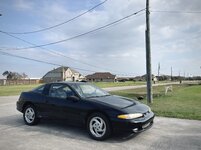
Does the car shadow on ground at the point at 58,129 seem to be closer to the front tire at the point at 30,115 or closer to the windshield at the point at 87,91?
the front tire at the point at 30,115

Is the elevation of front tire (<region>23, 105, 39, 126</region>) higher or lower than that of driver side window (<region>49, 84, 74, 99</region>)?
lower

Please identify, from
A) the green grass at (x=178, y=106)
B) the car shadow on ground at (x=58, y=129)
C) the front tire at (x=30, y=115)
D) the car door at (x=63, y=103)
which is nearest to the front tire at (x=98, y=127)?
the car shadow on ground at (x=58, y=129)

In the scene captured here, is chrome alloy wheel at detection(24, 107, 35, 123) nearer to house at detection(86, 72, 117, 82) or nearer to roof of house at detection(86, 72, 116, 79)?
house at detection(86, 72, 117, 82)

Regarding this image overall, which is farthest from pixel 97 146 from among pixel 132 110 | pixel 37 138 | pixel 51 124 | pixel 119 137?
pixel 51 124

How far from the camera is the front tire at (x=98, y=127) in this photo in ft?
18.8

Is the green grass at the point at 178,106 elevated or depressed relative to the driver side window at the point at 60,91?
depressed

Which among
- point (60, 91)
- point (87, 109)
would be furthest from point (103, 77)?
point (87, 109)

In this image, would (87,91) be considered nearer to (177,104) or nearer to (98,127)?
(98,127)

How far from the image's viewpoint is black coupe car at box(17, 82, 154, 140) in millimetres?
5660

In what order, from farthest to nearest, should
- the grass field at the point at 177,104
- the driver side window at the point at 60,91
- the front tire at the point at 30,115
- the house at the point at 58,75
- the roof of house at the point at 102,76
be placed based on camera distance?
1. the roof of house at the point at 102,76
2. the house at the point at 58,75
3. the grass field at the point at 177,104
4. the front tire at the point at 30,115
5. the driver side window at the point at 60,91

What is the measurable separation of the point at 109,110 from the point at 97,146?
901 millimetres

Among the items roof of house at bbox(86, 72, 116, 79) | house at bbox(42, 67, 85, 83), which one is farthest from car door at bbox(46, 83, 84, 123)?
roof of house at bbox(86, 72, 116, 79)

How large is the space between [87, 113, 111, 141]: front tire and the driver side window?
1066 mm

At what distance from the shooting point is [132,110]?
5812mm
